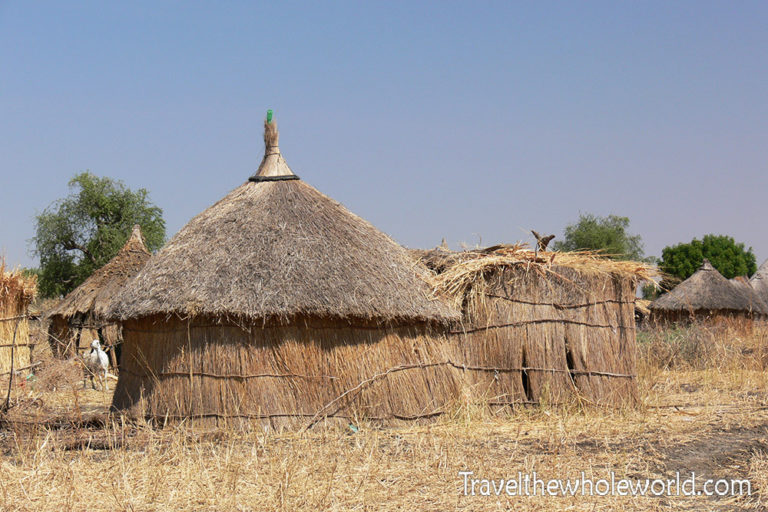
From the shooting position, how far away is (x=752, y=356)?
537 inches

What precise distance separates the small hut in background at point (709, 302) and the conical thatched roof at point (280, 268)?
14.0 metres

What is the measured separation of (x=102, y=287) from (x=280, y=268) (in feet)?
28.4

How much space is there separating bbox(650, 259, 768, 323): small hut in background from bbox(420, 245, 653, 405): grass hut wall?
1275cm

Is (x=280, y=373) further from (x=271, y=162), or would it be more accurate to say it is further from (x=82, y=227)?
(x=82, y=227)

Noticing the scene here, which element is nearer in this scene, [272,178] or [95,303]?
[272,178]

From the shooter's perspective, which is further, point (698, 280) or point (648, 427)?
point (698, 280)

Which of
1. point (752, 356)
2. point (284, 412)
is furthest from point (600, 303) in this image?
point (752, 356)

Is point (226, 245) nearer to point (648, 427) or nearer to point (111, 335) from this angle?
point (648, 427)

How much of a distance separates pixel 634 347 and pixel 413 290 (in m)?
2.91

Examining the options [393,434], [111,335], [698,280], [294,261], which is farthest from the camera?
[698,280]

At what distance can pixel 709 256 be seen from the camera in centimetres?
4003

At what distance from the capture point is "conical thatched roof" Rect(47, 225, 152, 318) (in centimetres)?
1606

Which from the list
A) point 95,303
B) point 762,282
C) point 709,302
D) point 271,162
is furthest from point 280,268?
point 762,282

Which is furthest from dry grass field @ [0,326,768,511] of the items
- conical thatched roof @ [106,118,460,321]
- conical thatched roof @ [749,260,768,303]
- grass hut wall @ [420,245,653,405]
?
conical thatched roof @ [749,260,768,303]
